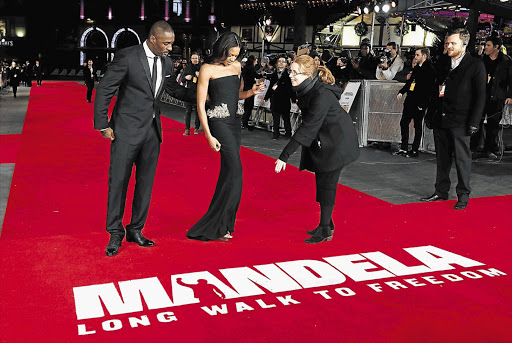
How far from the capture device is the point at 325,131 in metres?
4.76

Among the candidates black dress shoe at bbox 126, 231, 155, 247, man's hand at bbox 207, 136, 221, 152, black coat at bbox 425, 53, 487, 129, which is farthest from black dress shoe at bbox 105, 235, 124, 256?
black coat at bbox 425, 53, 487, 129

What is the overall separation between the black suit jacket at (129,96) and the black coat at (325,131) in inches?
48.6

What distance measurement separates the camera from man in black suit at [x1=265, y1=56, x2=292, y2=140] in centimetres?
1140

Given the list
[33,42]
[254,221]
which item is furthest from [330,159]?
[33,42]

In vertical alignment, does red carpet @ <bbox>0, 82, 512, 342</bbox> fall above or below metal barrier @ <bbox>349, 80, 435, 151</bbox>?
below

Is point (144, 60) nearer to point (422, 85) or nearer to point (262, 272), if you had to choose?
point (262, 272)

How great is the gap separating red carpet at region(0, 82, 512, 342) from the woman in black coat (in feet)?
1.37

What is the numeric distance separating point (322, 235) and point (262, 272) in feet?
3.16

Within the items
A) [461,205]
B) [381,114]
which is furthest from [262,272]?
[381,114]

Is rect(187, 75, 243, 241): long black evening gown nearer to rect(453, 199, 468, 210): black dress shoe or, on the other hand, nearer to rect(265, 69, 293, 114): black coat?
rect(453, 199, 468, 210): black dress shoe

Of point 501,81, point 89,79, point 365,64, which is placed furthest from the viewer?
point 89,79

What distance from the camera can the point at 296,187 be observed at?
710 centimetres

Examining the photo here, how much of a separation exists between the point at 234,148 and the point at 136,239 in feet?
3.68

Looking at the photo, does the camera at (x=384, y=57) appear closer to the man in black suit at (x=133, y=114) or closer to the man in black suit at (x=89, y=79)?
the man in black suit at (x=133, y=114)
